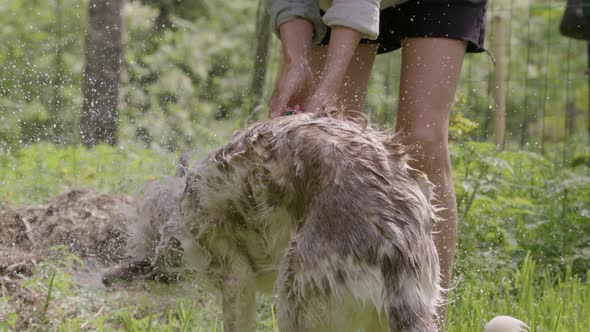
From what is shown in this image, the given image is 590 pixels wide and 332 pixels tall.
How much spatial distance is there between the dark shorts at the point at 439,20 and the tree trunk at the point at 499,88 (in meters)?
3.38

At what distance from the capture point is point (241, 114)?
7.28 m

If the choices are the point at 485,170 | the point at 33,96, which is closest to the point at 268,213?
the point at 485,170

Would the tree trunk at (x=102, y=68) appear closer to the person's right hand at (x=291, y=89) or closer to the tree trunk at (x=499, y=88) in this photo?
the tree trunk at (x=499, y=88)

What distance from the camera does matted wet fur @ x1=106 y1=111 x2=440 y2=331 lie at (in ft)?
8.44

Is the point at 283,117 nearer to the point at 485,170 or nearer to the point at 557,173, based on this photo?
the point at 485,170

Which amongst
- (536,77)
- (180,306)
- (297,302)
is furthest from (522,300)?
(536,77)

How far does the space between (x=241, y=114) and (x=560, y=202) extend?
2849mm

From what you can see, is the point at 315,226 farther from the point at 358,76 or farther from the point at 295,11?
the point at 358,76

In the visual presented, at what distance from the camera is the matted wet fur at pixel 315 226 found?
2572 millimetres

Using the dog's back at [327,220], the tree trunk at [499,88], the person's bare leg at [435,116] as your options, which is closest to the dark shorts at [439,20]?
the person's bare leg at [435,116]

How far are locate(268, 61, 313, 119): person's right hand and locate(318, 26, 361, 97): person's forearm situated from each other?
0.14m

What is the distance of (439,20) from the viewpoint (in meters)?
3.74

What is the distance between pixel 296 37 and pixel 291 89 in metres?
0.33

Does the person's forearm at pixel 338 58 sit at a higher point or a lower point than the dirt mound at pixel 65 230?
higher
